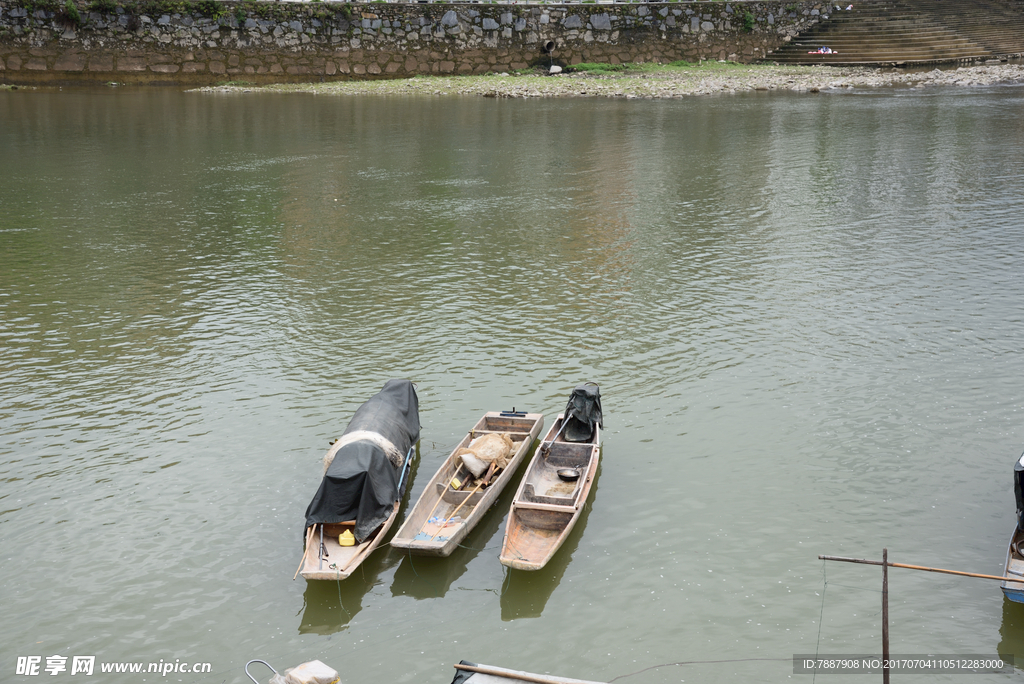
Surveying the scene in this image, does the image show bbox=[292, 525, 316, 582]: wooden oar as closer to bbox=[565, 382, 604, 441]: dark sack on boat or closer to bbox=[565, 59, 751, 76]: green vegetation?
bbox=[565, 382, 604, 441]: dark sack on boat

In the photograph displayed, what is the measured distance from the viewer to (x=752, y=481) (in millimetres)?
11695

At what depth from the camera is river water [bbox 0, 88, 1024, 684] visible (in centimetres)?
934

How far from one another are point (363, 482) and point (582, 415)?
12.2 ft

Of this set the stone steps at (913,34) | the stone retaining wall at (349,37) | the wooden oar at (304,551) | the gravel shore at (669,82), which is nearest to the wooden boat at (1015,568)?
Result: the wooden oar at (304,551)

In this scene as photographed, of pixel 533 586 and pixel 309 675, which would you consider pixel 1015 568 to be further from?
pixel 309 675

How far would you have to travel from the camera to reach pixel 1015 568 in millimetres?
9102

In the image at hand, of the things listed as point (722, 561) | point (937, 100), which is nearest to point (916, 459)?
point (722, 561)

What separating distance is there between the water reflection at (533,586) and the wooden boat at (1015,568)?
4.78 m

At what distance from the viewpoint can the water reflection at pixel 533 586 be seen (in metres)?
9.53

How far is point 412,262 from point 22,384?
9096 mm

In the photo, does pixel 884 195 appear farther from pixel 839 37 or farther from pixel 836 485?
pixel 839 37

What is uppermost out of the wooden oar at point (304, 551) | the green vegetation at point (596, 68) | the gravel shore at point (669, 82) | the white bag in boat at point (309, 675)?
the green vegetation at point (596, 68)

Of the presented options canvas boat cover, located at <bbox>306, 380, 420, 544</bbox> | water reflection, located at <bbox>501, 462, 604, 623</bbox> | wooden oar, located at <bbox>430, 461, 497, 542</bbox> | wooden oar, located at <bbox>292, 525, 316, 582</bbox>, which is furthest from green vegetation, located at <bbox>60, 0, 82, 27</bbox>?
water reflection, located at <bbox>501, 462, 604, 623</bbox>

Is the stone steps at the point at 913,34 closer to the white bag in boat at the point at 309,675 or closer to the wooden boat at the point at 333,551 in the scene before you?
the wooden boat at the point at 333,551
